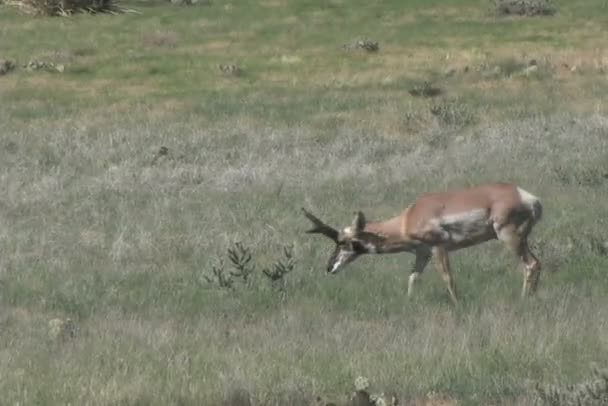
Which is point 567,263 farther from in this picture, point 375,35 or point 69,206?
point 375,35

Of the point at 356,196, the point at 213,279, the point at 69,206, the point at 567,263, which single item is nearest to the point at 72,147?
the point at 69,206

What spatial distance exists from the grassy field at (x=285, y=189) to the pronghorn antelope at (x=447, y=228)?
34 cm

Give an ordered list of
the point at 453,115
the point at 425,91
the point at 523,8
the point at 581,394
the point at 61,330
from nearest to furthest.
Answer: the point at 581,394
the point at 61,330
the point at 453,115
the point at 425,91
the point at 523,8

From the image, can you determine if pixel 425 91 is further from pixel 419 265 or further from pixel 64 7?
pixel 64 7

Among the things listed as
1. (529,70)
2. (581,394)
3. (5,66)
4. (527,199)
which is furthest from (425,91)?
(581,394)

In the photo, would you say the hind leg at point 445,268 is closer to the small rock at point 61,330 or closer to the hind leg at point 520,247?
the hind leg at point 520,247

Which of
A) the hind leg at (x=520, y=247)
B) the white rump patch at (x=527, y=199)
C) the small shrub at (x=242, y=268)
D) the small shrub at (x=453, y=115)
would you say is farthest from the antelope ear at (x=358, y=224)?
the small shrub at (x=453, y=115)

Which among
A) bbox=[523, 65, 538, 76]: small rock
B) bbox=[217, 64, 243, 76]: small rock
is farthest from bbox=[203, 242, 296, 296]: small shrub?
bbox=[217, 64, 243, 76]: small rock

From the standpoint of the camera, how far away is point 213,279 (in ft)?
41.9

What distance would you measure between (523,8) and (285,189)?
22.4m

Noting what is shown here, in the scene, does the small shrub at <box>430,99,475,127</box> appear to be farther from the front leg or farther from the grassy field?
the front leg

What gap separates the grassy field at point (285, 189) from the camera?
823cm

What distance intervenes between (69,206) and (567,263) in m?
8.72

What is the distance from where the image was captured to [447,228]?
12.3m
